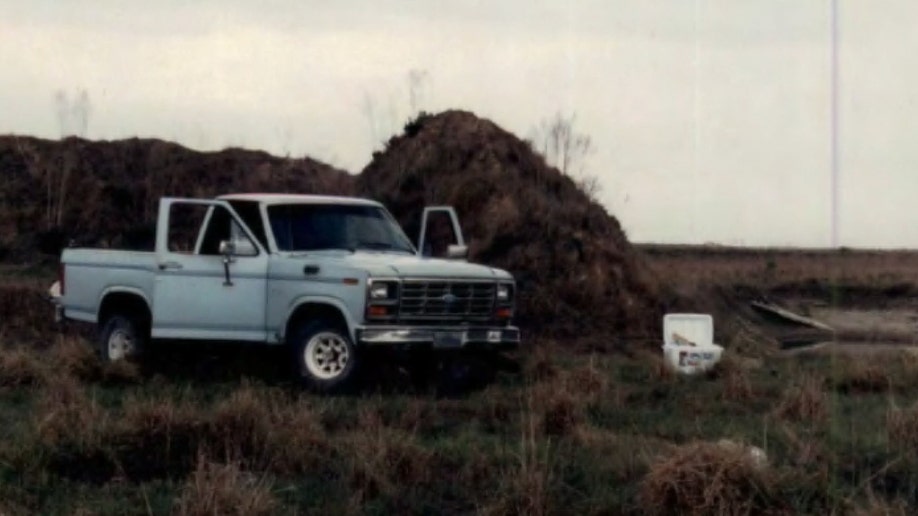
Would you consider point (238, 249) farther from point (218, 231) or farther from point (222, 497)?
point (222, 497)

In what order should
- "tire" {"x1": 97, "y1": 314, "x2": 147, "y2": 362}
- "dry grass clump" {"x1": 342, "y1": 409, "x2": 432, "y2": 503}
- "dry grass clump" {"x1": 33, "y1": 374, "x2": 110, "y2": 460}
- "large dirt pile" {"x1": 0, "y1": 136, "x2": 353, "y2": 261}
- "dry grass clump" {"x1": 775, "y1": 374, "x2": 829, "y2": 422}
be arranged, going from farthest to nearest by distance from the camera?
"large dirt pile" {"x1": 0, "y1": 136, "x2": 353, "y2": 261} → "tire" {"x1": 97, "y1": 314, "x2": 147, "y2": 362} → "dry grass clump" {"x1": 775, "y1": 374, "x2": 829, "y2": 422} → "dry grass clump" {"x1": 33, "y1": 374, "x2": 110, "y2": 460} → "dry grass clump" {"x1": 342, "y1": 409, "x2": 432, "y2": 503}

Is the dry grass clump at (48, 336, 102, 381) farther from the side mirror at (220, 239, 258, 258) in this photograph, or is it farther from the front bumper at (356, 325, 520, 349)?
the front bumper at (356, 325, 520, 349)

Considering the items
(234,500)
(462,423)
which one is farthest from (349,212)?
(234,500)

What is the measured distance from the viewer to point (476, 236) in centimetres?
2378

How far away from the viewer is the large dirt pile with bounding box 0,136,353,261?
101 feet

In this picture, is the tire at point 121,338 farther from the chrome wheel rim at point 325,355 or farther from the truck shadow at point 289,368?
the chrome wheel rim at point 325,355

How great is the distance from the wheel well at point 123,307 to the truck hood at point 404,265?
2.50 metres

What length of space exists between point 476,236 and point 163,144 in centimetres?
1145

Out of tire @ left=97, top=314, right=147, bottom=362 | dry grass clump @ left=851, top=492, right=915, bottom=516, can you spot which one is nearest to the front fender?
tire @ left=97, top=314, right=147, bottom=362

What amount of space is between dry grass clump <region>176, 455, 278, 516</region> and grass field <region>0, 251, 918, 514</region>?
0.04 feet

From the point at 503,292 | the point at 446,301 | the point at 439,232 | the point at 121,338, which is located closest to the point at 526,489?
the point at 446,301

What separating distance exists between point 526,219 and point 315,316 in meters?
8.07

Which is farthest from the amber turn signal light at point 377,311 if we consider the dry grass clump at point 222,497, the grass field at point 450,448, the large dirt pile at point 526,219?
the large dirt pile at point 526,219

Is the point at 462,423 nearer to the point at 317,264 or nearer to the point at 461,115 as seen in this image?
the point at 317,264
